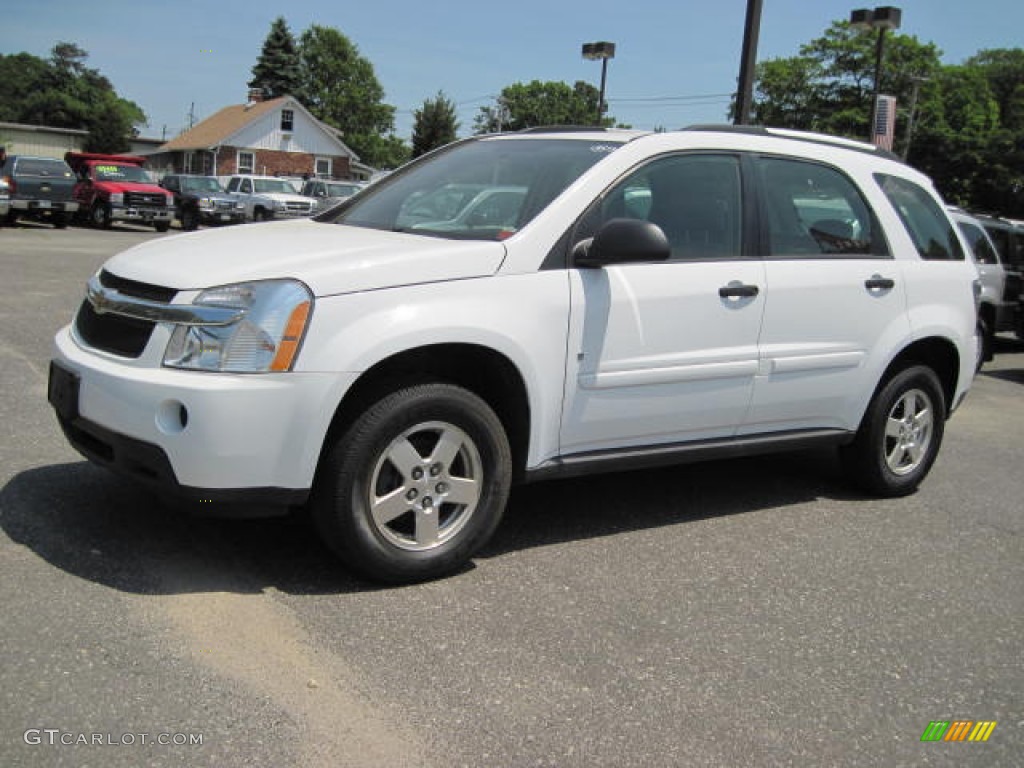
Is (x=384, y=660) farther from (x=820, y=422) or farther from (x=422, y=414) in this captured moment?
(x=820, y=422)

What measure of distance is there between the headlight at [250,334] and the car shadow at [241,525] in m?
0.53

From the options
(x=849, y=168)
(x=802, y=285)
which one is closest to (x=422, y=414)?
(x=802, y=285)

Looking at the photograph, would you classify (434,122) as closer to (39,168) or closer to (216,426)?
(39,168)

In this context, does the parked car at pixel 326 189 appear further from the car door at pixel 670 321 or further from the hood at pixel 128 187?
the car door at pixel 670 321

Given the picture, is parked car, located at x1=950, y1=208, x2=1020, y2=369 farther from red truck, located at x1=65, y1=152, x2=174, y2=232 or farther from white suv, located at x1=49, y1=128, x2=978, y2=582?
red truck, located at x1=65, y1=152, x2=174, y2=232

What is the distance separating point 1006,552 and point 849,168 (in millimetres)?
2105

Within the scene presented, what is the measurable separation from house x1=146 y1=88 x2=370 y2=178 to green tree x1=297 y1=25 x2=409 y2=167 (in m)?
25.5

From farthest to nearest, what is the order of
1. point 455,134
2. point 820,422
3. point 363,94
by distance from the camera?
1. point 363,94
2. point 455,134
3. point 820,422

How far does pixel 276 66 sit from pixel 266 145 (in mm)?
29718

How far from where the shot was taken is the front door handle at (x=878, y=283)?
5.10 metres

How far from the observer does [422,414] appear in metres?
3.71

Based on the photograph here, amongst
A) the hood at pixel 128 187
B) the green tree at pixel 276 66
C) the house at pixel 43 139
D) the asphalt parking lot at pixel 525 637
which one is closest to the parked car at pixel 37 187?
the hood at pixel 128 187

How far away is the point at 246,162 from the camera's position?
58.5m

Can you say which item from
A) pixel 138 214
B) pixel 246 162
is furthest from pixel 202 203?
pixel 246 162
